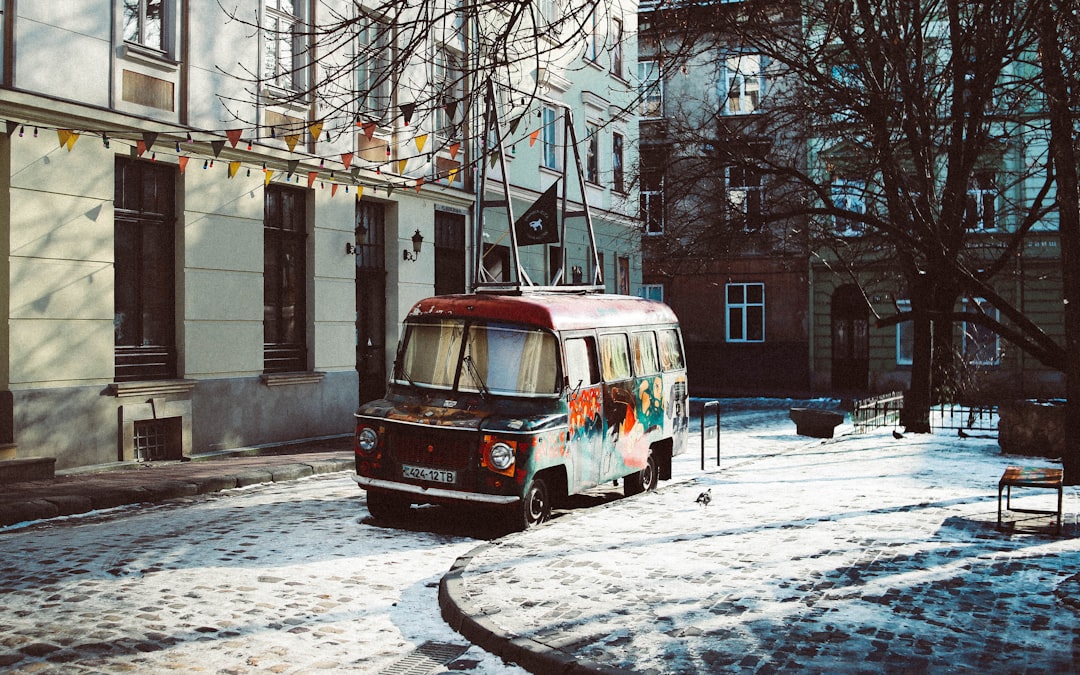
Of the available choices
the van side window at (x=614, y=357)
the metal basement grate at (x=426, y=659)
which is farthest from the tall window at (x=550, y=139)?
the metal basement grate at (x=426, y=659)

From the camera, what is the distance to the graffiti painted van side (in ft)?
31.3

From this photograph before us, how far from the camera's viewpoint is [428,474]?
9.70 meters

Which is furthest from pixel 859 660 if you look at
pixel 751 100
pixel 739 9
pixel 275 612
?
pixel 751 100

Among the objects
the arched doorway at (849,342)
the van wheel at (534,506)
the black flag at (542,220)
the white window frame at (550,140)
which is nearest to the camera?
the van wheel at (534,506)

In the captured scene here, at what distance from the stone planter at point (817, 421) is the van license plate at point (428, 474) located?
38.5 feet

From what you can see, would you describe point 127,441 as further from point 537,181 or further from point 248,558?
point 537,181

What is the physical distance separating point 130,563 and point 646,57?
33.2m

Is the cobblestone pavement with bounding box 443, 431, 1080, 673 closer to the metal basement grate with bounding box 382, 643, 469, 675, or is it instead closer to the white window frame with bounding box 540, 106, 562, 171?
the metal basement grate with bounding box 382, 643, 469, 675

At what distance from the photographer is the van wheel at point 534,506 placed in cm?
970

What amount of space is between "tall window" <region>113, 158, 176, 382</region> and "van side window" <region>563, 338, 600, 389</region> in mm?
7151

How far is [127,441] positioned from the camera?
1400cm

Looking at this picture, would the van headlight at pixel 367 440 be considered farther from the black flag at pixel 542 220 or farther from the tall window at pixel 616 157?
the tall window at pixel 616 157

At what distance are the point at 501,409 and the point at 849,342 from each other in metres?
29.1

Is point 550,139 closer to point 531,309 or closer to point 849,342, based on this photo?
point 849,342
